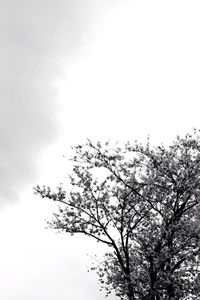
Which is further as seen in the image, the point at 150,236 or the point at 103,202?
the point at 103,202

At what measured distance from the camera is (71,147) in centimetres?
2228

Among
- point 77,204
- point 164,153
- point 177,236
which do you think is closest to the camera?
point 177,236

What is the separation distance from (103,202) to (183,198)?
192 inches

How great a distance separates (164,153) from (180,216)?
11.4 ft

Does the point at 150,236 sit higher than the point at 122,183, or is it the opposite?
the point at 122,183

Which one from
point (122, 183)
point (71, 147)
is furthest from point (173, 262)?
point (71, 147)

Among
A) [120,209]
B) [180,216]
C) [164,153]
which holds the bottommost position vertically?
[180,216]

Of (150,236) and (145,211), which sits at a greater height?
(145,211)

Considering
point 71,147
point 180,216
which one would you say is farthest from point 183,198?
point 71,147

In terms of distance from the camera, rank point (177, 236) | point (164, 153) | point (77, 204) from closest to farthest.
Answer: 1. point (177, 236)
2. point (164, 153)
3. point (77, 204)

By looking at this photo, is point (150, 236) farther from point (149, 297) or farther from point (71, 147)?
point (71, 147)

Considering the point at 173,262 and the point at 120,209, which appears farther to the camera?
the point at 120,209

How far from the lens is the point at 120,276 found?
2134 cm

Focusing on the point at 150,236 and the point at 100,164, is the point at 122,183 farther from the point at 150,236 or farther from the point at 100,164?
the point at 150,236
